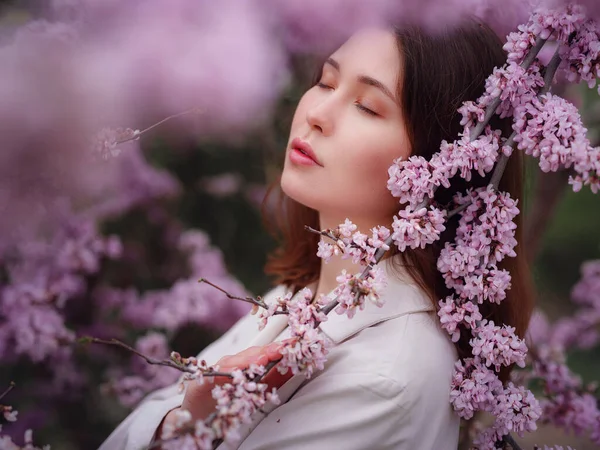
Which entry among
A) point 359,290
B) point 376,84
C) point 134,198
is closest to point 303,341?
point 359,290

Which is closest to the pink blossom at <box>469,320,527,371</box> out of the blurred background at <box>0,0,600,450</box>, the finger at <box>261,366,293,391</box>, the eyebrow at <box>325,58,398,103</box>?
the finger at <box>261,366,293,391</box>

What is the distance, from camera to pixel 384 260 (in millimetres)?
1099

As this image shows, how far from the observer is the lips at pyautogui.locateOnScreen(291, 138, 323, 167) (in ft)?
3.38

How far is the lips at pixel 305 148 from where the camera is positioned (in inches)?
40.5

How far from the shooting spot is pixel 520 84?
920 mm

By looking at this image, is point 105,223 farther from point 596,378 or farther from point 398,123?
point 596,378

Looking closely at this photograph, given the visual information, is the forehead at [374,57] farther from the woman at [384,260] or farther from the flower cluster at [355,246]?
the flower cluster at [355,246]

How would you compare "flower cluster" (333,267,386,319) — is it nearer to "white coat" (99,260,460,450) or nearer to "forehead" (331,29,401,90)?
"white coat" (99,260,460,450)

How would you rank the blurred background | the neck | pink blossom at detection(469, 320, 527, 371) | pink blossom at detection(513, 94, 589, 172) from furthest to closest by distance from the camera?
the neck
pink blossom at detection(469, 320, 527, 371)
pink blossom at detection(513, 94, 589, 172)
the blurred background

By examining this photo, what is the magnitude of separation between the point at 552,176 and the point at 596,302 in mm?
400

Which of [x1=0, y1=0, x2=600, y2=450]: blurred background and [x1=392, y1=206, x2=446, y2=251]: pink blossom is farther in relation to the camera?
[x1=392, y1=206, x2=446, y2=251]: pink blossom

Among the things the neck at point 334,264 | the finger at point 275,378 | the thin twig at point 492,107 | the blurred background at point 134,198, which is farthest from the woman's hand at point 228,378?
the thin twig at point 492,107

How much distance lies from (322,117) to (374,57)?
0.14m

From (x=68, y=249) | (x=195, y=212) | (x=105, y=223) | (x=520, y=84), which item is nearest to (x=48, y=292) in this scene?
(x=68, y=249)
